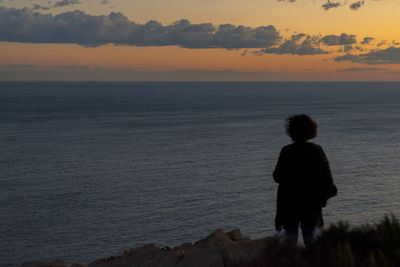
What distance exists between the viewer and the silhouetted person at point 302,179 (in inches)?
265

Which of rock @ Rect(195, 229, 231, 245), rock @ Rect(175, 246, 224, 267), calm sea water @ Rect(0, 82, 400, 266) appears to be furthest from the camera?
calm sea water @ Rect(0, 82, 400, 266)

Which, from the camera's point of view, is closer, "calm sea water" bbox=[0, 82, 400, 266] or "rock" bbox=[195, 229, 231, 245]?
"rock" bbox=[195, 229, 231, 245]

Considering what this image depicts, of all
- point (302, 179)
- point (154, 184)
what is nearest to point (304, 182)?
point (302, 179)

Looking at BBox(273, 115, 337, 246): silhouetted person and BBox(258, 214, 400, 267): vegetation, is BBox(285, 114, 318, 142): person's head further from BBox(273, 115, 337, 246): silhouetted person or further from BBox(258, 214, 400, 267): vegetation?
BBox(258, 214, 400, 267): vegetation

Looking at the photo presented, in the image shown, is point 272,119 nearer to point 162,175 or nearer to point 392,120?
point 392,120

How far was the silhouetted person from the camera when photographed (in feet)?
22.1

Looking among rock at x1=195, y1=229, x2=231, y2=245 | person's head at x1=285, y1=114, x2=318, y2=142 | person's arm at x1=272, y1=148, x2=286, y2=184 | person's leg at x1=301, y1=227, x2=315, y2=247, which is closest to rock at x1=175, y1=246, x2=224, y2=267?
person's leg at x1=301, y1=227, x2=315, y2=247

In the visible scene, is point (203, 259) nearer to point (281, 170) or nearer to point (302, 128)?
point (281, 170)

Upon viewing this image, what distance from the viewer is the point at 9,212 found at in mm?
45000

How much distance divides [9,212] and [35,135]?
50.9 metres

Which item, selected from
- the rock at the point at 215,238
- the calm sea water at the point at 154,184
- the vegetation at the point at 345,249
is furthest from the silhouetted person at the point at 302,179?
the calm sea water at the point at 154,184

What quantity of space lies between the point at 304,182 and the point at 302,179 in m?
0.05

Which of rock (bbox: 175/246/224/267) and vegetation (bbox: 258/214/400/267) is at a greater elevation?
vegetation (bbox: 258/214/400/267)

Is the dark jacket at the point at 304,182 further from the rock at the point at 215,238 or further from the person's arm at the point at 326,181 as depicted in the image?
the rock at the point at 215,238
